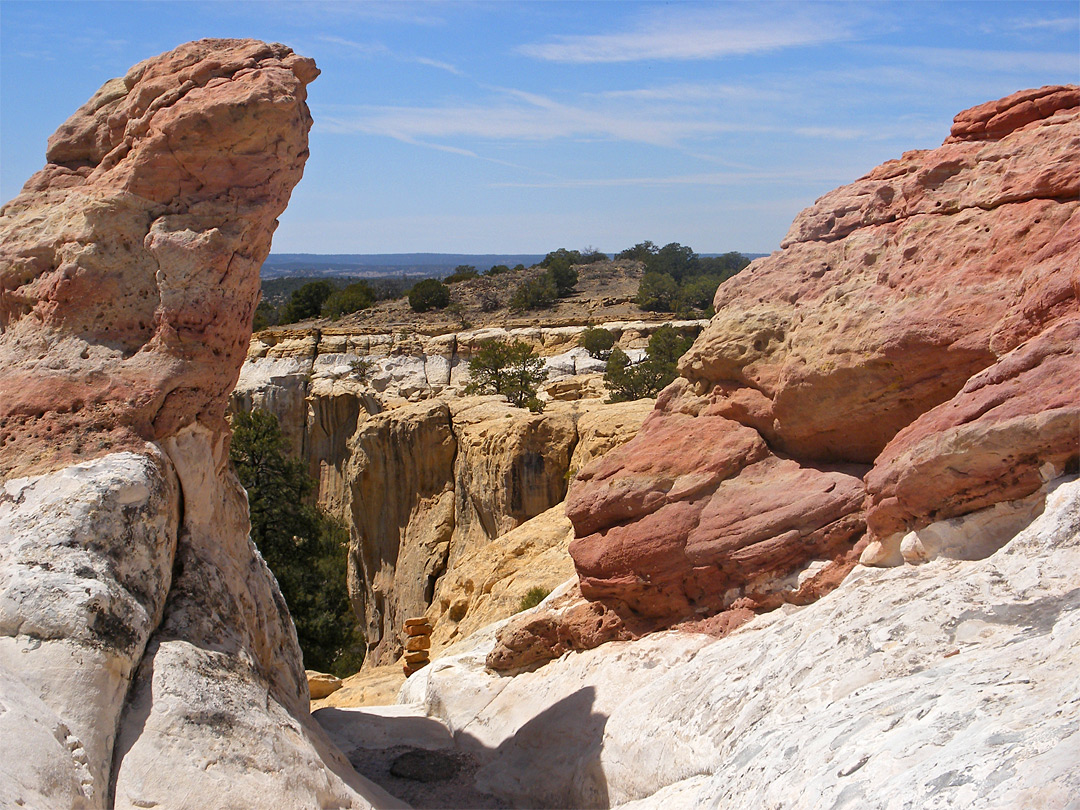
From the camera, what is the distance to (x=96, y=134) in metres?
9.38

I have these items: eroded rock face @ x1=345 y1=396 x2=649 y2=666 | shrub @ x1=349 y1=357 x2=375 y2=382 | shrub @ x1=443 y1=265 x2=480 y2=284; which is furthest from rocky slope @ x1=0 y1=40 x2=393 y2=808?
shrub @ x1=443 y1=265 x2=480 y2=284

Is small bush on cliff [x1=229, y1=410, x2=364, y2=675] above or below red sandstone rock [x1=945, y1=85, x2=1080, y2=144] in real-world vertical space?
below

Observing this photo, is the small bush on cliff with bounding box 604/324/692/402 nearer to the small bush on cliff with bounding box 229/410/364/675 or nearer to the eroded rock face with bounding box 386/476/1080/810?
the small bush on cliff with bounding box 229/410/364/675

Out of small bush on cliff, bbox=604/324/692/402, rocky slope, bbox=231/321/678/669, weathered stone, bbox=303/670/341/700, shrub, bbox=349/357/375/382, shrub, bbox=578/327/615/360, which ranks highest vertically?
shrub, bbox=578/327/615/360

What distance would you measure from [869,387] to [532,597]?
6938 millimetres

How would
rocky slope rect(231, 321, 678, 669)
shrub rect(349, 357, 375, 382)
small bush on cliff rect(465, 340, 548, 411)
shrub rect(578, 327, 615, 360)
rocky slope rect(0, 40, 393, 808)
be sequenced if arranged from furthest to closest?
shrub rect(349, 357, 375, 382) → shrub rect(578, 327, 615, 360) → small bush on cliff rect(465, 340, 548, 411) → rocky slope rect(231, 321, 678, 669) → rocky slope rect(0, 40, 393, 808)

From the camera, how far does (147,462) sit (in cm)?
757

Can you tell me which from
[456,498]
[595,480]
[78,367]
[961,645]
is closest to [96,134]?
[78,367]

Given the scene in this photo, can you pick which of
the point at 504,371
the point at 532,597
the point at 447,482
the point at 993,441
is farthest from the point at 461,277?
the point at 993,441

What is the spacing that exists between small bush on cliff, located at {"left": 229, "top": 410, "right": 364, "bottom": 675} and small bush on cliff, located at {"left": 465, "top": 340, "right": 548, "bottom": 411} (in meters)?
10.2

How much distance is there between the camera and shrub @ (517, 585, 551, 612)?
47.4 ft

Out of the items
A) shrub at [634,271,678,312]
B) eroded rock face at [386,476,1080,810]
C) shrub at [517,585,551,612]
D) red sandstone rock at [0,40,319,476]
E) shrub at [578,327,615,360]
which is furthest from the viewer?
shrub at [634,271,678,312]

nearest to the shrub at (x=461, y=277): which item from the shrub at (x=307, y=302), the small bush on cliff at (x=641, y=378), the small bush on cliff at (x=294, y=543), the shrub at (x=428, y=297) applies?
the shrub at (x=307, y=302)

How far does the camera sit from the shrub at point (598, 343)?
39125 mm
